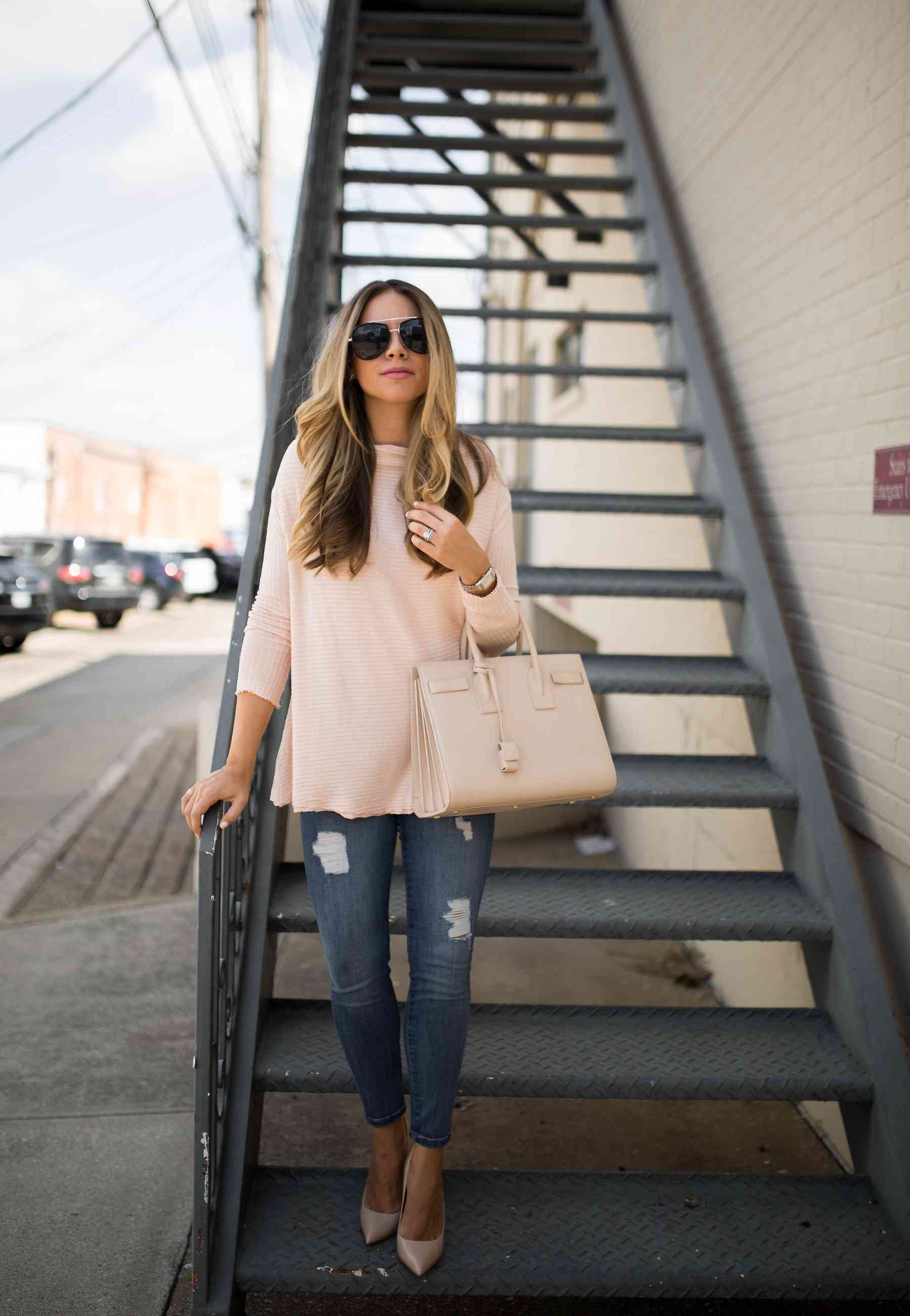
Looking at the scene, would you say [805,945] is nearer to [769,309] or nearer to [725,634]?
[725,634]

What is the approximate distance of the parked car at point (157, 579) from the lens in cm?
2327

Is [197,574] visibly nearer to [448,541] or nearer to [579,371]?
[579,371]

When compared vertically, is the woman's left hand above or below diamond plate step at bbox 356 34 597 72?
below

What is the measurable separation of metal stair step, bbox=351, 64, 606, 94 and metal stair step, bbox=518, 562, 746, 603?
3247mm

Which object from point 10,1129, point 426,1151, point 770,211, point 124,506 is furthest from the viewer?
point 124,506

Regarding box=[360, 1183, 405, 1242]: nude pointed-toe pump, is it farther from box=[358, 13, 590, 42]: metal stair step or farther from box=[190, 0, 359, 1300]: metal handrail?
box=[358, 13, 590, 42]: metal stair step

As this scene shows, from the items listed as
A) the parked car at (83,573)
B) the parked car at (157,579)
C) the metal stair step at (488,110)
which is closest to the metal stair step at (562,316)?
the metal stair step at (488,110)

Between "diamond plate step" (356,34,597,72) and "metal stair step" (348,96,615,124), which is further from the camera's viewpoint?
"diamond plate step" (356,34,597,72)

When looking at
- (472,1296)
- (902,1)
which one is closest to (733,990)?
(472,1296)

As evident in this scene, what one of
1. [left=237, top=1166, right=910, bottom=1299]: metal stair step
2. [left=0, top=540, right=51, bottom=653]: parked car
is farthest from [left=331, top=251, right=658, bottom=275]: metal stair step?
[left=0, top=540, right=51, bottom=653]: parked car

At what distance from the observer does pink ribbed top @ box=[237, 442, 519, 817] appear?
75.5 inches

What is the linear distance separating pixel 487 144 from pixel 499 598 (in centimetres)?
410

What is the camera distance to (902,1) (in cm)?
254

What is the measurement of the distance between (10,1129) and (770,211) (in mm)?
3693
